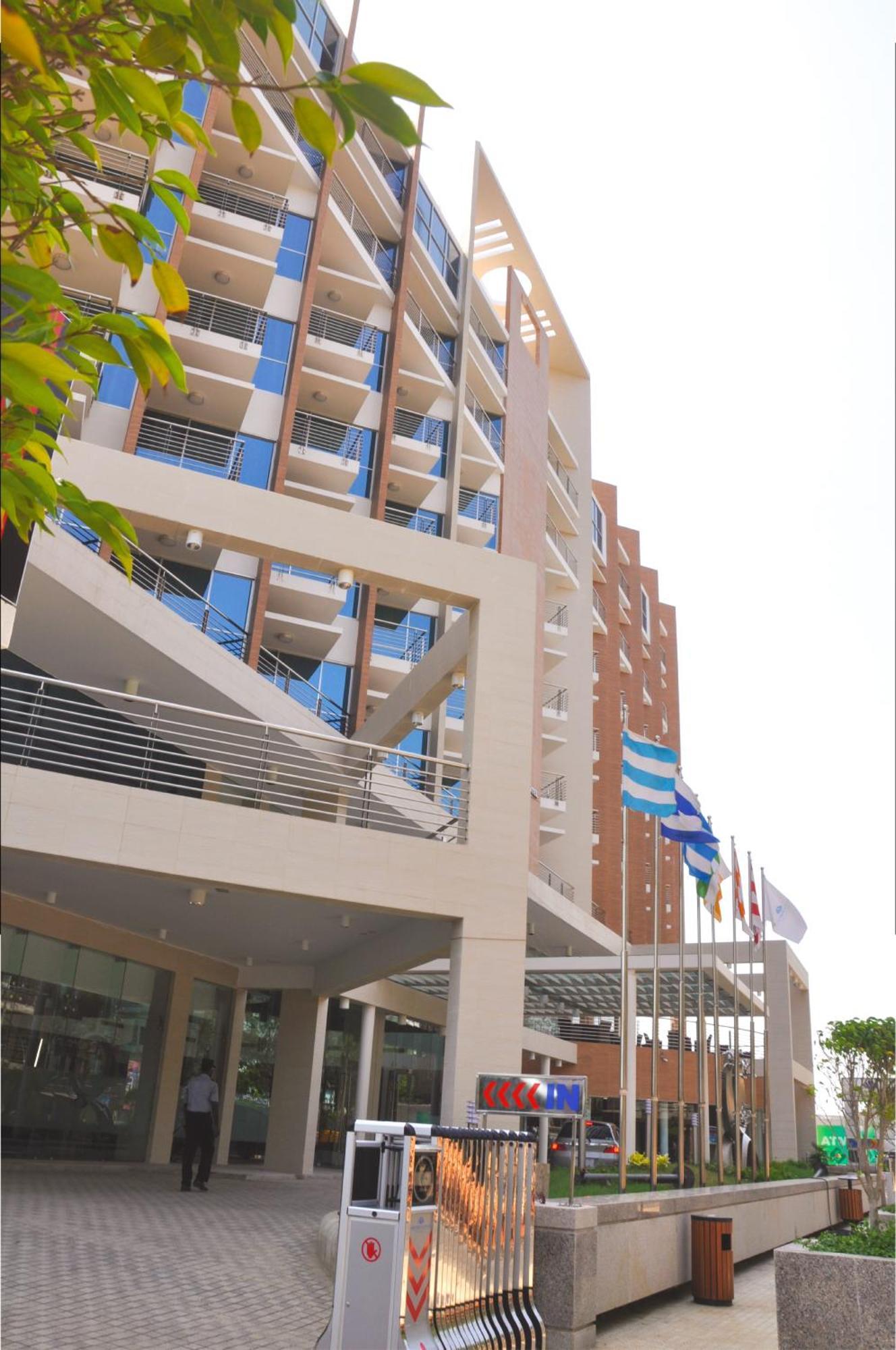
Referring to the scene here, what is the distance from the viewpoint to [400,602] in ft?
113

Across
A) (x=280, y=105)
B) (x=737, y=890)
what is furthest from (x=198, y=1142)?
(x=280, y=105)

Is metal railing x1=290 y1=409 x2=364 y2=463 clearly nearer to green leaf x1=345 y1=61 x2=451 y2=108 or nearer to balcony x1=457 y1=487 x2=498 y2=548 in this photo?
balcony x1=457 y1=487 x2=498 y2=548

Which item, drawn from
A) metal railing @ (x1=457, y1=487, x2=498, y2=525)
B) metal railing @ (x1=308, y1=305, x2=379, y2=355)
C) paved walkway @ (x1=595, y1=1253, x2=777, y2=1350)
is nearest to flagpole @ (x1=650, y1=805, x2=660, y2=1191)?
paved walkway @ (x1=595, y1=1253, x2=777, y2=1350)

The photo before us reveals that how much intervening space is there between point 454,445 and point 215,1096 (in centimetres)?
2760

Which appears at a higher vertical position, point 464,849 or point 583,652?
point 583,652

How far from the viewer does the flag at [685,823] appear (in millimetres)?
15695

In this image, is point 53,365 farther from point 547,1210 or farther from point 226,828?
point 226,828

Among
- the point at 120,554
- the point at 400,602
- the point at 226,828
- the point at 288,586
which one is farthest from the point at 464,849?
the point at 400,602

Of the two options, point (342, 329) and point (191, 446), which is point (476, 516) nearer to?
point (342, 329)

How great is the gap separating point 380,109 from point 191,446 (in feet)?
97.9

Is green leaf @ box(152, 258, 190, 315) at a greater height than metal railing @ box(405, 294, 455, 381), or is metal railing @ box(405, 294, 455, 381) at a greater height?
metal railing @ box(405, 294, 455, 381)

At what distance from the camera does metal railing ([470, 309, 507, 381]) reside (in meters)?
40.6

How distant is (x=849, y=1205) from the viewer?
21.8 metres

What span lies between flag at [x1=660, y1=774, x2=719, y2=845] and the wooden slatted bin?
10.8 metres
